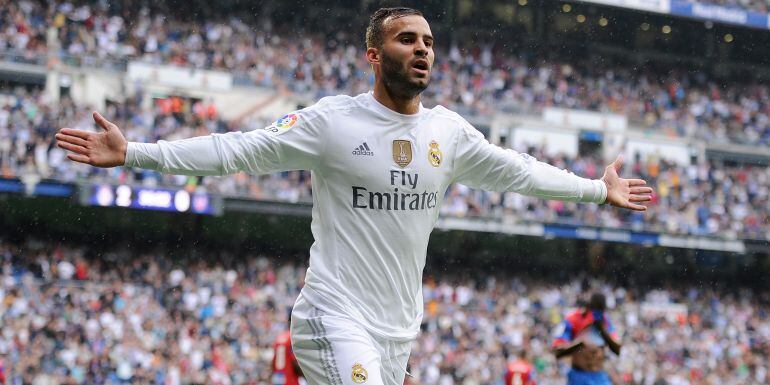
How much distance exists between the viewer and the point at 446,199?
86.5 ft

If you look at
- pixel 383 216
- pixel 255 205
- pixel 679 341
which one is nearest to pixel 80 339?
pixel 255 205

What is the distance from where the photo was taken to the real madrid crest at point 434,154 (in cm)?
452

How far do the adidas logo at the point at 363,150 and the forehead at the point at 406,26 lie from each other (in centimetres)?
50

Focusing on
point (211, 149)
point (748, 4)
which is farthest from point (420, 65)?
point (748, 4)

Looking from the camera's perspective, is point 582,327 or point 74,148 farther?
point 582,327

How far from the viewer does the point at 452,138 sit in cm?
464

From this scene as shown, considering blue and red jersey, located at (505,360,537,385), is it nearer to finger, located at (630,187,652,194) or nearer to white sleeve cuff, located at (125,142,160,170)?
finger, located at (630,187,652,194)

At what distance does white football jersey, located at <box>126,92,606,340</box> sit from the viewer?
172 inches

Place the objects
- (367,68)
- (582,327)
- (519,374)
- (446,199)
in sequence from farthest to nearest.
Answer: (367,68), (446,199), (519,374), (582,327)

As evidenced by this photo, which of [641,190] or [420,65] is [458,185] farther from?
[420,65]

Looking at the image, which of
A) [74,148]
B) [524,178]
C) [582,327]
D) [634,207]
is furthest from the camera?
[582,327]

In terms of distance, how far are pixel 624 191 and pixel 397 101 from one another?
4.12 ft

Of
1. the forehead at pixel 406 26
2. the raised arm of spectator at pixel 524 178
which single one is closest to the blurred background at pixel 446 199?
the raised arm of spectator at pixel 524 178

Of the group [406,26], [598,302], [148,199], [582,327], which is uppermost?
[406,26]
